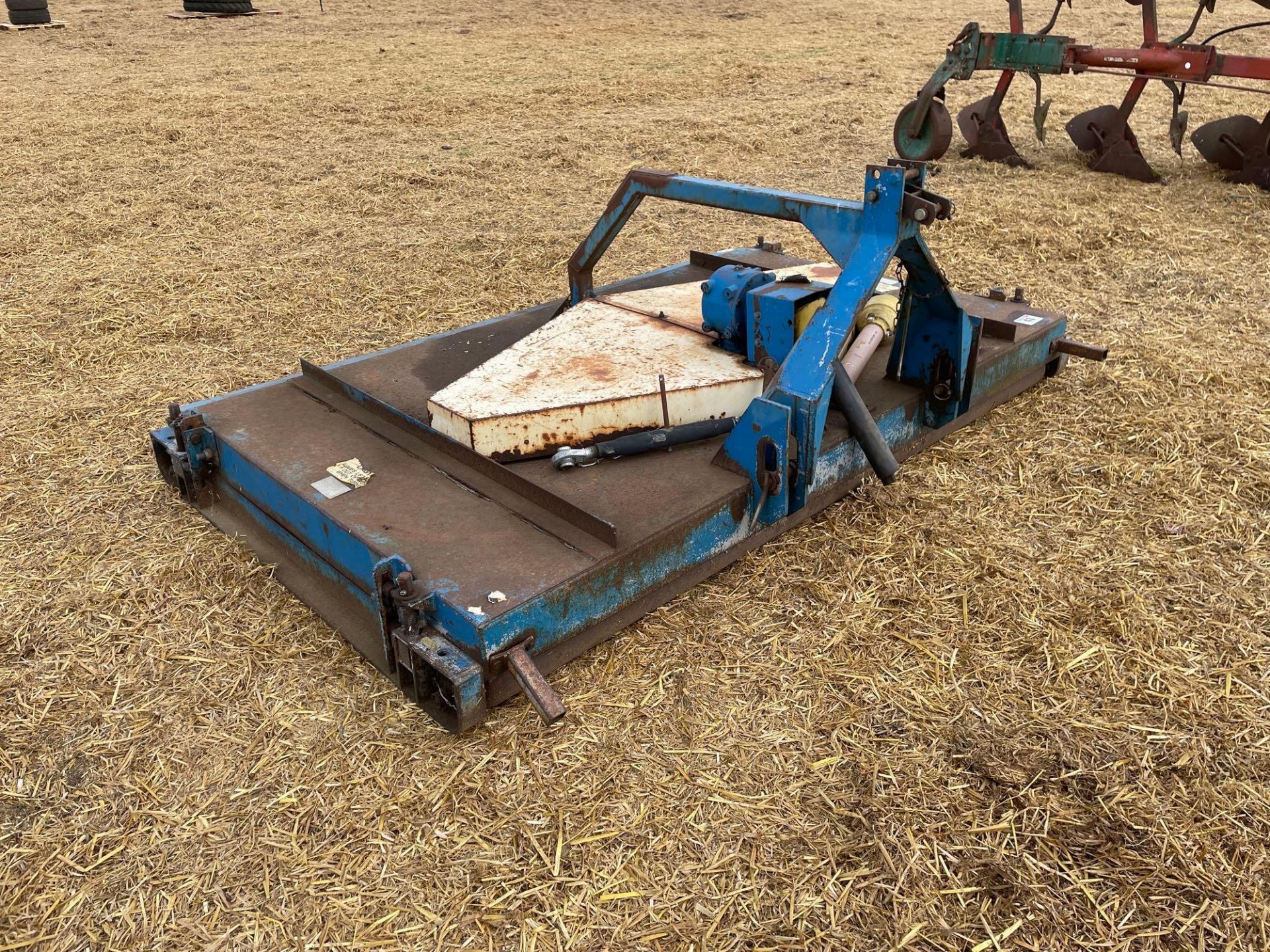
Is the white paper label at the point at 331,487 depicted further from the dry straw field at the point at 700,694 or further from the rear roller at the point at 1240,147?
the rear roller at the point at 1240,147

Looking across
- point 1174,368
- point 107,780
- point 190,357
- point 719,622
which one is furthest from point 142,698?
point 1174,368

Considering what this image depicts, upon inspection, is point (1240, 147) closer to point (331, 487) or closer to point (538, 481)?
point (538, 481)

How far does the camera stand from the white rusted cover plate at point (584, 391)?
2.93m

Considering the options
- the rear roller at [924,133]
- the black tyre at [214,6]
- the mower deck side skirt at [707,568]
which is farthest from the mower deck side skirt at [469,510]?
the black tyre at [214,6]

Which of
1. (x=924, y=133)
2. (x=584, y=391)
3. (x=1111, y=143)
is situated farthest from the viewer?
(x=1111, y=143)

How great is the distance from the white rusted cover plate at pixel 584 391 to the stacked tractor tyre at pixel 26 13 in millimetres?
14105

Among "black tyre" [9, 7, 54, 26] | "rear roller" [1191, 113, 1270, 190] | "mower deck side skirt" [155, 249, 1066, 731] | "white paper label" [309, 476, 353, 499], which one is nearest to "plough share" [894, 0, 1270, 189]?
"rear roller" [1191, 113, 1270, 190]

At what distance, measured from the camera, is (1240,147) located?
695 centimetres

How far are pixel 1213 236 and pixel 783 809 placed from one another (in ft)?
17.6

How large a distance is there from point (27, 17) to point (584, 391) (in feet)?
48.1

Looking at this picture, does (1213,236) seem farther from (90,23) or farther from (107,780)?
(90,23)

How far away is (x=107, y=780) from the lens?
2244 mm

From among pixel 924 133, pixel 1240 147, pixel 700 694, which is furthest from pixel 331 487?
pixel 1240 147

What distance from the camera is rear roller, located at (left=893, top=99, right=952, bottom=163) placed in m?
5.68
